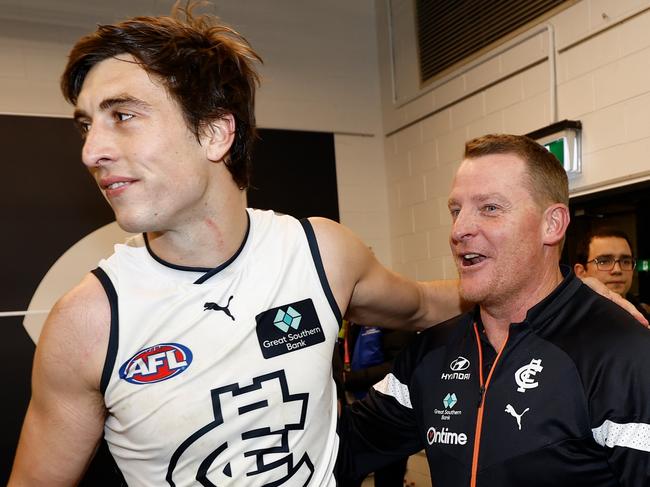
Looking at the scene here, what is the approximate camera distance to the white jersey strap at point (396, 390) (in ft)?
5.80

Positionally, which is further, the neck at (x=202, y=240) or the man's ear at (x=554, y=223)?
the man's ear at (x=554, y=223)

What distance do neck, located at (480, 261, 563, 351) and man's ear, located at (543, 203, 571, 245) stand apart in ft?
0.28

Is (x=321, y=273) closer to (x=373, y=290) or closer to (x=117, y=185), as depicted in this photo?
(x=373, y=290)

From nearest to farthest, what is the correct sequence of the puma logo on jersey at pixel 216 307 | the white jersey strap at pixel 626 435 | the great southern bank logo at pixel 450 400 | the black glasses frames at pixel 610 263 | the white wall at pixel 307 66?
the white jersey strap at pixel 626 435
the puma logo on jersey at pixel 216 307
the great southern bank logo at pixel 450 400
the black glasses frames at pixel 610 263
the white wall at pixel 307 66

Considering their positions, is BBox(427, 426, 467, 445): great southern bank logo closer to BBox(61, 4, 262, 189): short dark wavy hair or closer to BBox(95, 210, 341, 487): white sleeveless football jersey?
BBox(95, 210, 341, 487): white sleeveless football jersey

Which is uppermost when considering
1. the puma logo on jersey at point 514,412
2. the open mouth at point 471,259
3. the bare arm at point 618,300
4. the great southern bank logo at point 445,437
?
the open mouth at point 471,259

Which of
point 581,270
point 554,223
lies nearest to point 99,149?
point 554,223

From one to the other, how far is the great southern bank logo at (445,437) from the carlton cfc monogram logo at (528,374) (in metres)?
0.20

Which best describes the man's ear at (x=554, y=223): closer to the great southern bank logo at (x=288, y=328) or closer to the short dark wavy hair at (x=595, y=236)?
the great southern bank logo at (x=288, y=328)

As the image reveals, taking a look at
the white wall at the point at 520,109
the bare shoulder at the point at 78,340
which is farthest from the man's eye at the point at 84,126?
the white wall at the point at 520,109

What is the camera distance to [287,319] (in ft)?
4.68

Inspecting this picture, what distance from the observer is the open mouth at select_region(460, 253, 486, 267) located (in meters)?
1.69

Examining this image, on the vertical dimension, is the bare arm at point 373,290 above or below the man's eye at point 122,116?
below

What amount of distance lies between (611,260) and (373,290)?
231 centimetres
